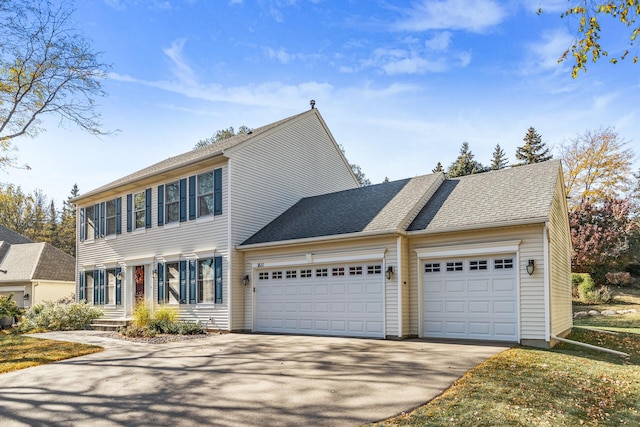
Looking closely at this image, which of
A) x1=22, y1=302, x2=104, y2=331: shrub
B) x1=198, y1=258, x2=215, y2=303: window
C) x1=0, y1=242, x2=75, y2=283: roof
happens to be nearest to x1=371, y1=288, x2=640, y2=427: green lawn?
x1=198, y1=258, x2=215, y2=303: window

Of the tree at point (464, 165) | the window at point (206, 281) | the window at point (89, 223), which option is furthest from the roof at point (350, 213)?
the tree at point (464, 165)

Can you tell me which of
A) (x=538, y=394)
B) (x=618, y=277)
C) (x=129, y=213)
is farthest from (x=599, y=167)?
(x=538, y=394)

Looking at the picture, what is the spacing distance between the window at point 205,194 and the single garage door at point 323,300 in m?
2.75

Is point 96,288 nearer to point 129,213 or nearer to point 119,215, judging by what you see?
point 119,215

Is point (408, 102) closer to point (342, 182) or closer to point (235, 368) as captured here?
point (342, 182)

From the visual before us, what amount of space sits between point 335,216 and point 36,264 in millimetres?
23260

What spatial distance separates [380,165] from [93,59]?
2634 cm

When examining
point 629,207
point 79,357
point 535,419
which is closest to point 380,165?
point 629,207

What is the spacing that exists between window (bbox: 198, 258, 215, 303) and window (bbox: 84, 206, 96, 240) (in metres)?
7.22

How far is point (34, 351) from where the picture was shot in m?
11.2

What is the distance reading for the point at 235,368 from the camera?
8430 mm

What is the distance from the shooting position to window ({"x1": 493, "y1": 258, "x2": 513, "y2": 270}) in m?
10.9

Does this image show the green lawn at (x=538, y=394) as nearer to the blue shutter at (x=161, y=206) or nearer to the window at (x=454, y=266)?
the window at (x=454, y=266)

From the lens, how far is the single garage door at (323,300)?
40.7ft
